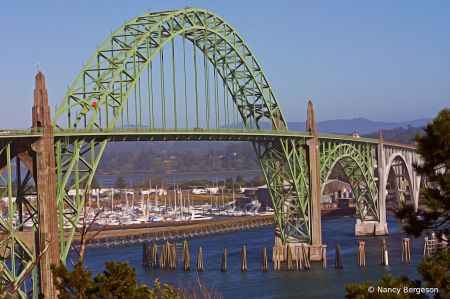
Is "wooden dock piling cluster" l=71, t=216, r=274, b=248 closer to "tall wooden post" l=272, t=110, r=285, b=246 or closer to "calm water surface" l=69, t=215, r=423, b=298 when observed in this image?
"calm water surface" l=69, t=215, r=423, b=298

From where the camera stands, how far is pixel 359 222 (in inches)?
3164

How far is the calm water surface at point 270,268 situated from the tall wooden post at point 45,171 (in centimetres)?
642

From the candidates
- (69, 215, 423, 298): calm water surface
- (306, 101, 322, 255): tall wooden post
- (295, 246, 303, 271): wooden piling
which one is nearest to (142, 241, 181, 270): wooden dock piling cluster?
(69, 215, 423, 298): calm water surface

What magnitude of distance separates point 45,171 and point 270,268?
28319mm

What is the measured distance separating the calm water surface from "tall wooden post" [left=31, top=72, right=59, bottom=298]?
253 inches

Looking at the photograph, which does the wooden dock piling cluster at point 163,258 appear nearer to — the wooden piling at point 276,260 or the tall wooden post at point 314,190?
the wooden piling at point 276,260

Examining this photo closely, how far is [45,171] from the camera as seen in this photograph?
36.5 metres

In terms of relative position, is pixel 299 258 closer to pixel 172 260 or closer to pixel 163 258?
pixel 172 260

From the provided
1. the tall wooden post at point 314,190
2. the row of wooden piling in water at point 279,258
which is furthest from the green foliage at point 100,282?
the tall wooden post at point 314,190

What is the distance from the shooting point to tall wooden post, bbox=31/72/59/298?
36.2 meters

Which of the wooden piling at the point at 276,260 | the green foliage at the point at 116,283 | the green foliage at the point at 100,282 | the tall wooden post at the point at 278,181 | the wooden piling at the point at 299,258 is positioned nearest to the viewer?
the green foliage at the point at 100,282

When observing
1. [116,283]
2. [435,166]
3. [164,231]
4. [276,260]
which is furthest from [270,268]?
[435,166]

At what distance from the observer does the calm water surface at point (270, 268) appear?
48094 millimetres

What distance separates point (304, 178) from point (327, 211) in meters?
53.8
